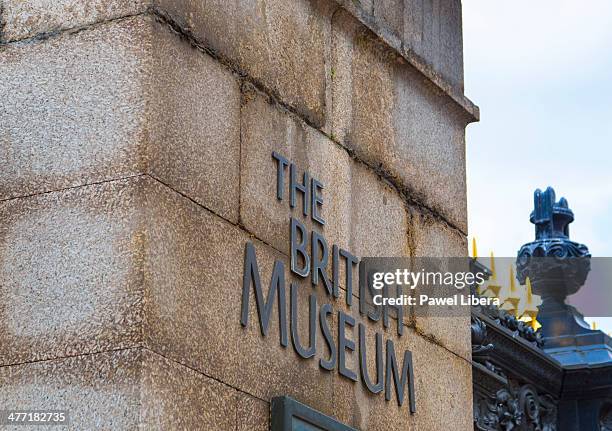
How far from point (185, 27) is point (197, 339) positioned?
3.77ft

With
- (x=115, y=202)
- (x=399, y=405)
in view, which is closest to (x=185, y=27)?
(x=115, y=202)

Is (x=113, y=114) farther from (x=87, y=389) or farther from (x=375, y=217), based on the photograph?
(x=375, y=217)

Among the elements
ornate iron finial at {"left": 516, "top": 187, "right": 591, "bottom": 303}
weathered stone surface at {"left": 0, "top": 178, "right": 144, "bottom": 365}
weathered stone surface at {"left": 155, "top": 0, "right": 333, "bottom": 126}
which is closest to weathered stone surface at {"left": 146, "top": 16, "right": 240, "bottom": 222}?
weathered stone surface at {"left": 155, "top": 0, "right": 333, "bottom": 126}

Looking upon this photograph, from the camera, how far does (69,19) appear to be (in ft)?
20.0

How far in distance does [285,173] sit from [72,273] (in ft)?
3.96

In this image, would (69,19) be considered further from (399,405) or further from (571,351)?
(571,351)

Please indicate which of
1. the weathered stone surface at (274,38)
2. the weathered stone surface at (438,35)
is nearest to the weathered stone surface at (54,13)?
the weathered stone surface at (274,38)

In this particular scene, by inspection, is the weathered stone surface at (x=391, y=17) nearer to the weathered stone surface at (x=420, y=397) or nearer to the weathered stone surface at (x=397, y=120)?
the weathered stone surface at (x=397, y=120)

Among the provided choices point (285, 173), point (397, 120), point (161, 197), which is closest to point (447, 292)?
point (397, 120)

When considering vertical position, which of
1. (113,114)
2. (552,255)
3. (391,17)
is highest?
(552,255)

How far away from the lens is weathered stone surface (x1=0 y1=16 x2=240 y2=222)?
5.82 m

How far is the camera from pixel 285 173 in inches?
260

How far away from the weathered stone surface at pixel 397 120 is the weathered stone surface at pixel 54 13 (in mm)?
1345

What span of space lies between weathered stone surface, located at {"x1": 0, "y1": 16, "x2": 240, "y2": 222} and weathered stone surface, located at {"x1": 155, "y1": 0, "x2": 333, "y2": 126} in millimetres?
139
